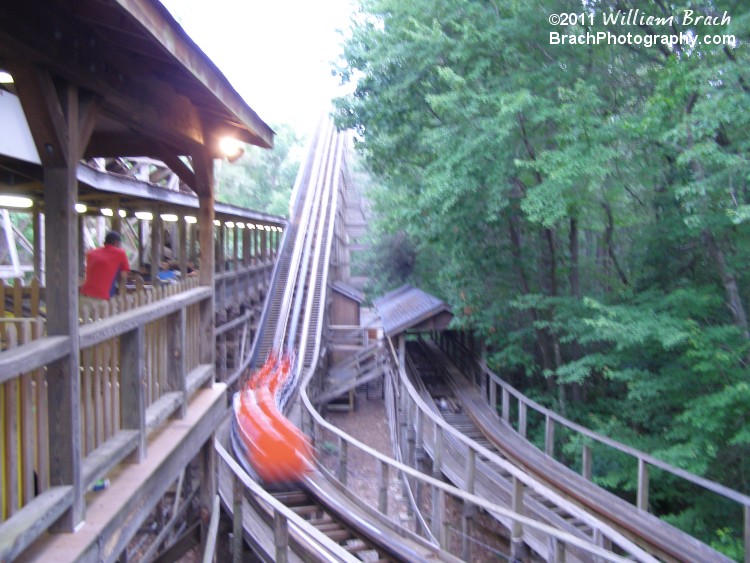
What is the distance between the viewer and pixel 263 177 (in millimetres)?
37188

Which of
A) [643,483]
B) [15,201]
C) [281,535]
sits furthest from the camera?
[643,483]

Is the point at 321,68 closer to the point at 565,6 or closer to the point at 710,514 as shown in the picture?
the point at 565,6

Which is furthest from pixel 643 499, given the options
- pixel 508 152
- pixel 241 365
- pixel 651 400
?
pixel 241 365

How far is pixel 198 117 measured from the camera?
4.43 m

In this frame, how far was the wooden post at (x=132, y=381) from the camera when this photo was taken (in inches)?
128

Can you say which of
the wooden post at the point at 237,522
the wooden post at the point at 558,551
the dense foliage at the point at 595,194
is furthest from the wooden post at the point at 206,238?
the dense foliage at the point at 595,194

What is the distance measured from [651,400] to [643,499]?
188cm

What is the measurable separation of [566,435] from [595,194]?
4.37 meters

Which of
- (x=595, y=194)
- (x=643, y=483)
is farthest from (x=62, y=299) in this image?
(x=595, y=194)

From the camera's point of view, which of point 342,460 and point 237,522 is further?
point 342,460

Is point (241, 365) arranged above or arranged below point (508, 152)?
below

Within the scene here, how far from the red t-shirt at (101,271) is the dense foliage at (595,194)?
217 inches

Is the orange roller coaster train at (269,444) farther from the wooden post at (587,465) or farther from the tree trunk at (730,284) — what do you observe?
the tree trunk at (730,284)

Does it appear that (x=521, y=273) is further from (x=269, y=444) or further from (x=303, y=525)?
(x=303, y=525)
